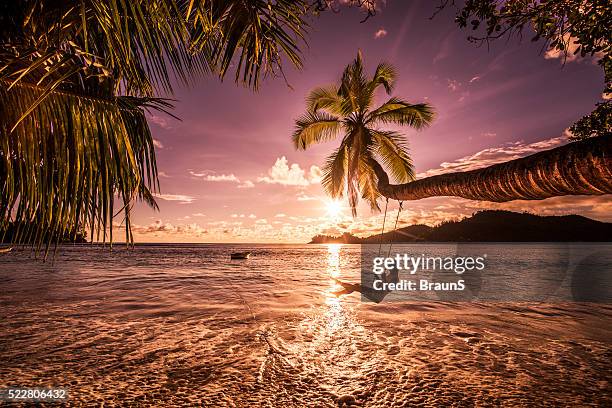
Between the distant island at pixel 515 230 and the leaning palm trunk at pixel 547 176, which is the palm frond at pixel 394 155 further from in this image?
the distant island at pixel 515 230

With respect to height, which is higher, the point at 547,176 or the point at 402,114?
the point at 402,114

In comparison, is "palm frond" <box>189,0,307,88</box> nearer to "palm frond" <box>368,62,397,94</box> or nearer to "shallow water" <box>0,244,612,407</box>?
"shallow water" <box>0,244,612,407</box>

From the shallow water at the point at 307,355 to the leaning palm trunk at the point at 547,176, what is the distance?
1.62 metres

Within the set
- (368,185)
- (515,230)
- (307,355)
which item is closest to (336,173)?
(368,185)

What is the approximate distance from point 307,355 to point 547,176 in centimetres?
274

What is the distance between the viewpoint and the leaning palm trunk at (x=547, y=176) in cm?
138

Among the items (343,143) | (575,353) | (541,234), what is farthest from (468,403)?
(541,234)

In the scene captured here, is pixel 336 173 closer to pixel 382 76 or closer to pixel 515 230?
pixel 382 76

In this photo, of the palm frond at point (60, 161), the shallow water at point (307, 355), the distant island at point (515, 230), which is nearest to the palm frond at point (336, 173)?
the shallow water at point (307, 355)

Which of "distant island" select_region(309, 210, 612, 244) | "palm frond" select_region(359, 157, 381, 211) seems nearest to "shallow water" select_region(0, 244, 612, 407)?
"palm frond" select_region(359, 157, 381, 211)

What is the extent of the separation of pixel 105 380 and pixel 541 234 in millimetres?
152282

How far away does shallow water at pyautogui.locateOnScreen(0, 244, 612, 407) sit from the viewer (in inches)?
93.0

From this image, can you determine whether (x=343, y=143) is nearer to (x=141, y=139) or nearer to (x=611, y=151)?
(x=141, y=139)

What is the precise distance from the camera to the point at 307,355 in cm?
323
